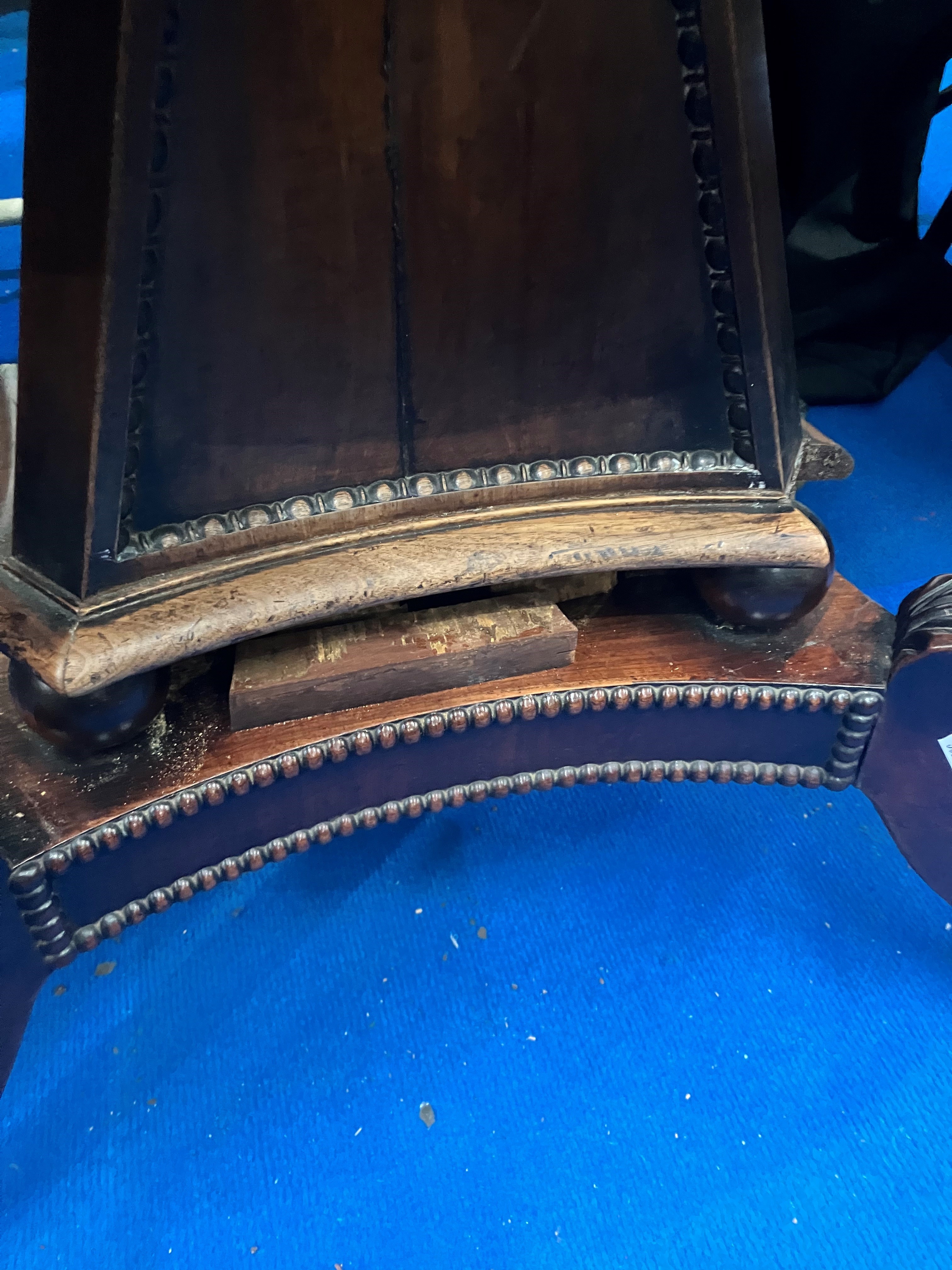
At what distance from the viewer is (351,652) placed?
27.0 inches

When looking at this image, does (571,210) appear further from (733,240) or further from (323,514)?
(323,514)

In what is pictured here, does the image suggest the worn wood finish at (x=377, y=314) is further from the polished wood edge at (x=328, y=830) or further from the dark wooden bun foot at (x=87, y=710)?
the polished wood edge at (x=328, y=830)

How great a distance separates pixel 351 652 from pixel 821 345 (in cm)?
126

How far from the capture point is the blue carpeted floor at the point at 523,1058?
2.28ft

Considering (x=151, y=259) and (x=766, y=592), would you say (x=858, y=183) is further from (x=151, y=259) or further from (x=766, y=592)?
(x=151, y=259)

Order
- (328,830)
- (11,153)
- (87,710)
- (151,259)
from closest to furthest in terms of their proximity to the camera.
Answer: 1. (151,259)
2. (87,710)
3. (328,830)
4. (11,153)

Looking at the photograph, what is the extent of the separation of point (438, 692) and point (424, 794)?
10 cm

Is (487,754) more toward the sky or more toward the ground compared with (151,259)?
more toward the ground

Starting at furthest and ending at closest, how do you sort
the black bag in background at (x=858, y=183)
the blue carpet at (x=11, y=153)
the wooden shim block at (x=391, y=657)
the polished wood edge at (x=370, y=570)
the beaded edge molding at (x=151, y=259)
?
the blue carpet at (x=11, y=153) → the black bag in background at (x=858, y=183) → the wooden shim block at (x=391, y=657) → the polished wood edge at (x=370, y=570) → the beaded edge molding at (x=151, y=259)

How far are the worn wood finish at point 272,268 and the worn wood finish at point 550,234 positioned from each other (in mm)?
27

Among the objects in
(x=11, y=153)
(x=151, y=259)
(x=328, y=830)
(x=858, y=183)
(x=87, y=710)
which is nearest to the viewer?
(x=151, y=259)

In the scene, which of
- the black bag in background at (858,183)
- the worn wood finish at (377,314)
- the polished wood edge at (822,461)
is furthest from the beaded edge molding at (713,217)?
the black bag in background at (858,183)

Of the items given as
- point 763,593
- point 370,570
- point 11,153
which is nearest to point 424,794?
point 370,570

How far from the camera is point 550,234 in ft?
1.89
